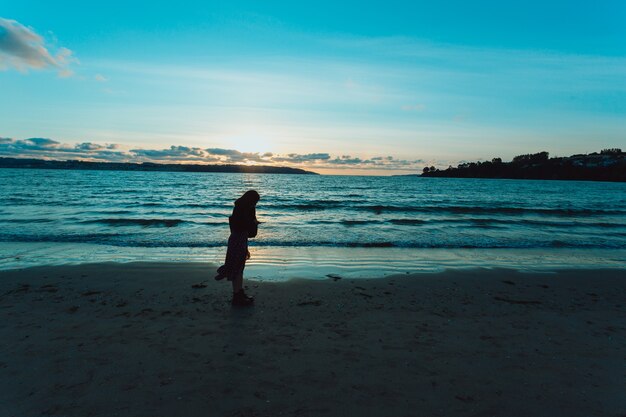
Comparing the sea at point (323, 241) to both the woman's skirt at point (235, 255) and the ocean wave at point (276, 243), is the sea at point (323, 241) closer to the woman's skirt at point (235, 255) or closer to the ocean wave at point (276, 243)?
the ocean wave at point (276, 243)

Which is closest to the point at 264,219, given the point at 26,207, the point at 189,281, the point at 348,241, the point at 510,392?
the point at 348,241

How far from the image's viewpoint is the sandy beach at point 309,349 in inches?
152

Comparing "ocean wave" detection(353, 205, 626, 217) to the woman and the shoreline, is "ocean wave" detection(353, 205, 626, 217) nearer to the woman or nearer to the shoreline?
the shoreline

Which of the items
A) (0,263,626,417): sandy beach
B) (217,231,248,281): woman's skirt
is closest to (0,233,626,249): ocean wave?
(0,263,626,417): sandy beach

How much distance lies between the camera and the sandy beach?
12.7 ft

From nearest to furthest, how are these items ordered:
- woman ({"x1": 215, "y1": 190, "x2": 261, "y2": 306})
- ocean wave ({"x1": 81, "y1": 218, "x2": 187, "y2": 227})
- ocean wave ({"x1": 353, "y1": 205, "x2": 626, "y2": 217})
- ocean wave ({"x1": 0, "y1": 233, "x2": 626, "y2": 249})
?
woman ({"x1": 215, "y1": 190, "x2": 261, "y2": 306}) < ocean wave ({"x1": 0, "y1": 233, "x2": 626, "y2": 249}) < ocean wave ({"x1": 81, "y1": 218, "x2": 187, "y2": 227}) < ocean wave ({"x1": 353, "y1": 205, "x2": 626, "y2": 217})

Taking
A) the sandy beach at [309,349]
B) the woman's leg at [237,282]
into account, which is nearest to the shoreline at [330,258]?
the sandy beach at [309,349]

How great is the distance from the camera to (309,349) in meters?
5.10

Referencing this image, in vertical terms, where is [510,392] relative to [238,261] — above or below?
below

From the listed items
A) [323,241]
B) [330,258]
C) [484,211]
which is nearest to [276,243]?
[323,241]

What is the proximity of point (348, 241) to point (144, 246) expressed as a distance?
26.0 feet

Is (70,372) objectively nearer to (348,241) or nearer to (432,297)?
(432,297)

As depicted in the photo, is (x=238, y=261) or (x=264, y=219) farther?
(x=264, y=219)

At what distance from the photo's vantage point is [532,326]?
6.11m
